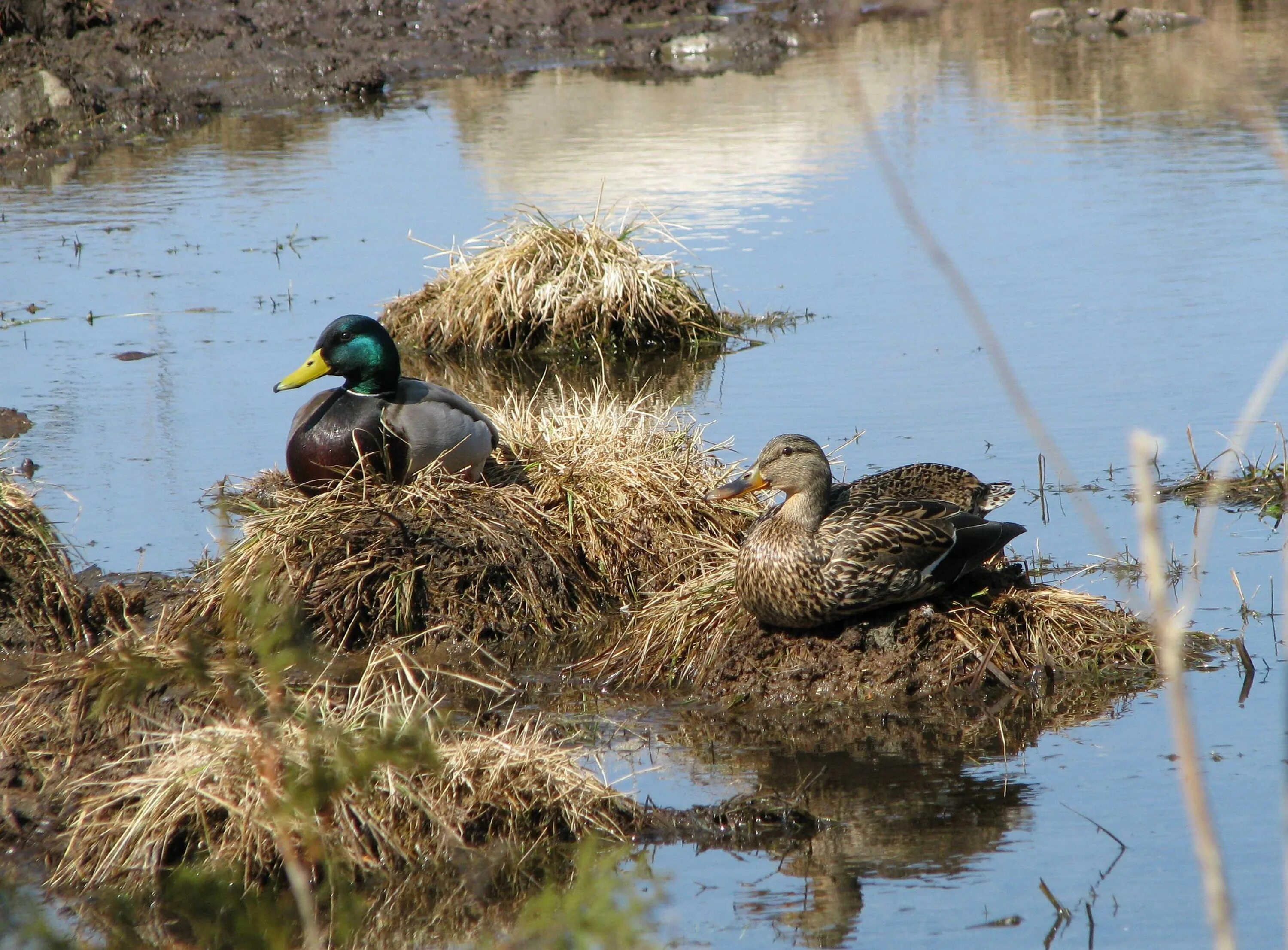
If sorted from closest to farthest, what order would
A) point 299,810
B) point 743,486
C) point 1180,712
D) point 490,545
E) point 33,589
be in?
point 1180,712, point 299,810, point 743,486, point 33,589, point 490,545

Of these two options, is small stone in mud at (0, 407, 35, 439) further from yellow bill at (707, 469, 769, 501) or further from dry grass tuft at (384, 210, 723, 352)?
yellow bill at (707, 469, 769, 501)

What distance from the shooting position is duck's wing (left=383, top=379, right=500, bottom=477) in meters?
6.75

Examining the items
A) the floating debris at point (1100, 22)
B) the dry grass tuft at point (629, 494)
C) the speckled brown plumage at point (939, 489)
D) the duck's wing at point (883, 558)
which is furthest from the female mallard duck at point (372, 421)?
the floating debris at point (1100, 22)

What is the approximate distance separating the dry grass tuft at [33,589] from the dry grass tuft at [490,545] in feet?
1.30

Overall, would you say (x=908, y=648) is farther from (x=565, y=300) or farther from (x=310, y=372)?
(x=565, y=300)

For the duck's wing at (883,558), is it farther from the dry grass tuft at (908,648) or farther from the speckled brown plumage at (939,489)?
the speckled brown plumage at (939,489)

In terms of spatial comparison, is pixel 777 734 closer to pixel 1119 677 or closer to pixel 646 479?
pixel 1119 677

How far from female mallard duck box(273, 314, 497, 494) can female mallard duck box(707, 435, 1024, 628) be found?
1.49 metres

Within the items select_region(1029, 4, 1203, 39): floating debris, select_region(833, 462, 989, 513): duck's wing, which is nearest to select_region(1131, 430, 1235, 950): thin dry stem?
select_region(833, 462, 989, 513): duck's wing

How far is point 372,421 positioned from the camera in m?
6.72

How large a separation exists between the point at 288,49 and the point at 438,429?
61.2 feet

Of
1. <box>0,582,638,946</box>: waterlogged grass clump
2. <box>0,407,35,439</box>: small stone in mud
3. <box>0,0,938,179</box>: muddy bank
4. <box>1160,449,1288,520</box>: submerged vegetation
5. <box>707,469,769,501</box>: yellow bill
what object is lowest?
<box>1160,449,1288,520</box>: submerged vegetation

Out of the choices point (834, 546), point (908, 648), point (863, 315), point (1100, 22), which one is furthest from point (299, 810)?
point (1100, 22)

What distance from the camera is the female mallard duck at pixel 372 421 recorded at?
21.9 ft
